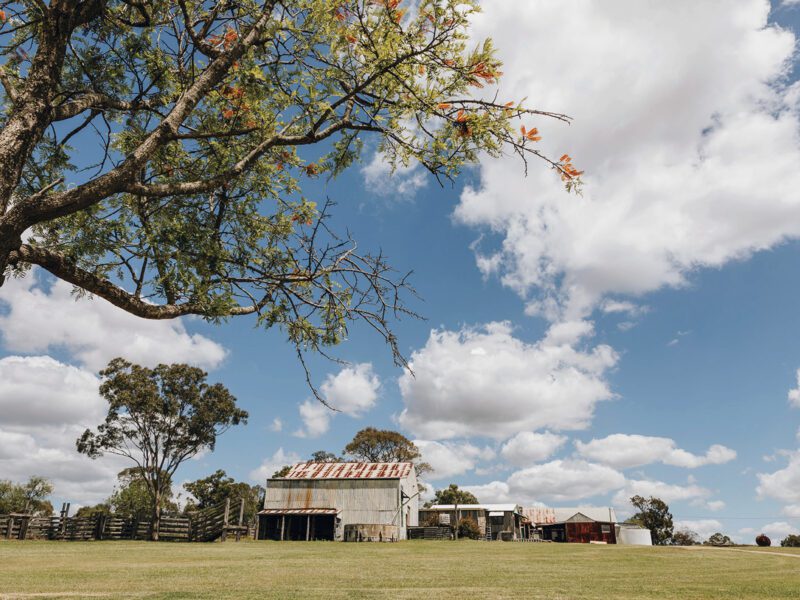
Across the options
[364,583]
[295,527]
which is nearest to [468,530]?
[295,527]

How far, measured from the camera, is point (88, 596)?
7629mm

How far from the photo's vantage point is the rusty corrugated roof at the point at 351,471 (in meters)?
44.7

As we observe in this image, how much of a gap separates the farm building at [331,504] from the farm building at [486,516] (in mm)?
16843

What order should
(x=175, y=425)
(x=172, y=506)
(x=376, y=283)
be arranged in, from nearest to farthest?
(x=376, y=283) < (x=175, y=425) < (x=172, y=506)

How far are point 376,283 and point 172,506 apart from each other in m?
72.0

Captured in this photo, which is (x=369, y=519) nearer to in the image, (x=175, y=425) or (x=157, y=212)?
(x=175, y=425)

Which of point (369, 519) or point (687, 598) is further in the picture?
point (369, 519)

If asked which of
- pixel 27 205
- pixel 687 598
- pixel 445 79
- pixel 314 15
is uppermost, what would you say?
pixel 314 15

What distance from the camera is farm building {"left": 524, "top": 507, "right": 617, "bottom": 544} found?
212 ft

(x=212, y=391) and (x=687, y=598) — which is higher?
(x=212, y=391)

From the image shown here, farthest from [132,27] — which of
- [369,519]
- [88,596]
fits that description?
[369,519]

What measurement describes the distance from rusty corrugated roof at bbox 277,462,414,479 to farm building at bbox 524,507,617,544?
29982 millimetres

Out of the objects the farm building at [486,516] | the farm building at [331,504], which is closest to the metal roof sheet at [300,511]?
the farm building at [331,504]

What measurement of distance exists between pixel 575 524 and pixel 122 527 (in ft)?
171
